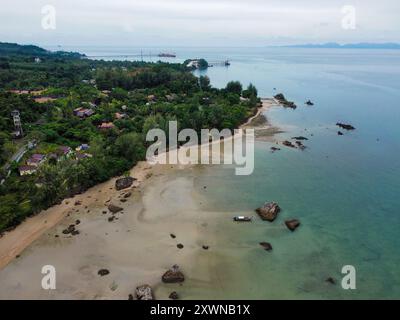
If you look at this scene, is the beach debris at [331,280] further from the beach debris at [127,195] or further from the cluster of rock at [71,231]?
the beach debris at [127,195]

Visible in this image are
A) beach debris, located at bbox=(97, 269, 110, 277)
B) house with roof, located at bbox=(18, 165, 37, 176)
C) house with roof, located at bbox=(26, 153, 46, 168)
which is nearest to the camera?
beach debris, located at bbox=(97, 269, 110, 277)

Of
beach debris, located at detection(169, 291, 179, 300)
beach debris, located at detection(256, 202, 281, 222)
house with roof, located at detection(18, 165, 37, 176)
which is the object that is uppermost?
house with roof, located at detection(18, 165, 37, 176)

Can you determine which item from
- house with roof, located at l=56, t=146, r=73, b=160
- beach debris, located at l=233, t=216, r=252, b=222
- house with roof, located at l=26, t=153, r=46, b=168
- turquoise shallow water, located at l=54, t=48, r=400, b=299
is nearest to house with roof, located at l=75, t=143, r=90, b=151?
house with roof, located at l=56, t=146, r=73, b=160

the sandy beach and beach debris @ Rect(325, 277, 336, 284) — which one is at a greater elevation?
the sandy beach

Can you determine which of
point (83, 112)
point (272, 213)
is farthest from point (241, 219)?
point (83, 112)

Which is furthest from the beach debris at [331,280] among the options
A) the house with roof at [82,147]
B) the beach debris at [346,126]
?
the beach debris at [346,126]

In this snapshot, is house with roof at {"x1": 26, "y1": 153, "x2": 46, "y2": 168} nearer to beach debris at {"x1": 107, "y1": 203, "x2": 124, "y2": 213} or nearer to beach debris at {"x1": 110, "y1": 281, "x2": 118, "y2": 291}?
beach debris at {"x1": 107, "y1": 203, "x2": 124, "y2": 213}

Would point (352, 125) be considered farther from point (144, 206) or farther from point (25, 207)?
point (25, 207)

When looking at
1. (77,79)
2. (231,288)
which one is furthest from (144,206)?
(77,79)
